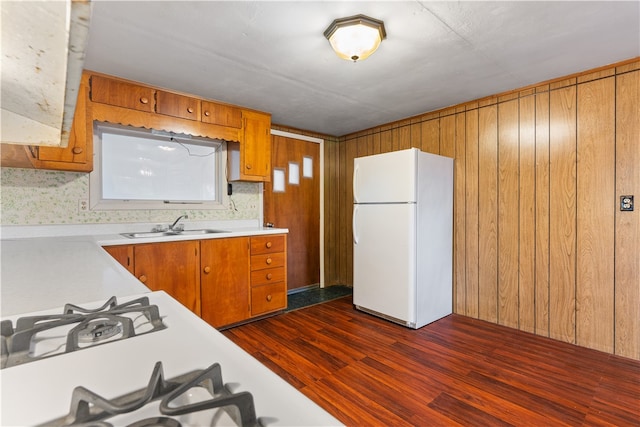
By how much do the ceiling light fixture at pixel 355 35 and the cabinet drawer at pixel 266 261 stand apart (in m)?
1.94

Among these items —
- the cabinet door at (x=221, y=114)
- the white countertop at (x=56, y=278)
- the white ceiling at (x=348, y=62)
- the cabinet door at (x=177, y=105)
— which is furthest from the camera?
the cabinet door at (x=221, y=114)

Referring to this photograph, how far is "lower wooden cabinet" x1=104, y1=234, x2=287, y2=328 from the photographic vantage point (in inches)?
90.1

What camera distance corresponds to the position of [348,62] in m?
2.16

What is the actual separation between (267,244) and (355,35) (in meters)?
2.00

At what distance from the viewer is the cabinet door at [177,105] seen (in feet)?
8.44

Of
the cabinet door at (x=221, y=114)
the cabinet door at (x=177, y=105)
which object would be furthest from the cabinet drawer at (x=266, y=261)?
the cabinet door at (x=177, y=105)

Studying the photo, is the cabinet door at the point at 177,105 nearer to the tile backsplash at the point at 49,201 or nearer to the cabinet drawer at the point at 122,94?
the cabinet drawer at the point at 122,94

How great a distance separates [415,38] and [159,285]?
2.54 metres

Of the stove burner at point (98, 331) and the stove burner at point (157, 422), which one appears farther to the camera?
the stove burner at point (98, 331)

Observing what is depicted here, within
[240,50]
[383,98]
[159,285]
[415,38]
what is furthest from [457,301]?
[240,50]

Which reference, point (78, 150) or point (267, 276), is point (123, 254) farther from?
point (267, 276)

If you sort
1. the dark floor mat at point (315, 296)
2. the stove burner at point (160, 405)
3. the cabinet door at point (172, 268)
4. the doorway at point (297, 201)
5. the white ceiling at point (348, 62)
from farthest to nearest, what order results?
1. the doorway at point (297, 201)
2. the dark floor mat at point (315, 296)
3. the cabinet door at point (172, 268)
4. the white ceiling at point (348, 62)
5. the stove burner at point (160, 405)

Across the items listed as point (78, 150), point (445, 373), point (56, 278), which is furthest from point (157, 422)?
point (78, 150)

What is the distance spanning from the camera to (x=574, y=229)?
94.1 inches
